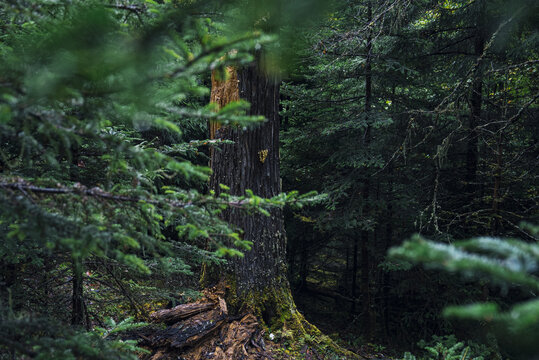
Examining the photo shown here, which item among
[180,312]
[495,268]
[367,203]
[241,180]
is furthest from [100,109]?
[367,203]

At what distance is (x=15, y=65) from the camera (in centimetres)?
133

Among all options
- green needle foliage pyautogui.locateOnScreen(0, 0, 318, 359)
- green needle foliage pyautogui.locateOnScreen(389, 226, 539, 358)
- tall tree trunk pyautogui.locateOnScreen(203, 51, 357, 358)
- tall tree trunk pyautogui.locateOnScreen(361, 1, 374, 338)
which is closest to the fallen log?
tall tree trunk pyautogui.locateOnScreen(203, 51, 357, 358)

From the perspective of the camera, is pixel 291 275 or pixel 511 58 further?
pixel 291 275

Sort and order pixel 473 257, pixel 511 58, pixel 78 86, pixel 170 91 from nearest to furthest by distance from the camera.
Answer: pixel 473 257 → pixel 78 86 → pixel 170 91 → pixel 511 58

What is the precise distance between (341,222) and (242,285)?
9.94 ft

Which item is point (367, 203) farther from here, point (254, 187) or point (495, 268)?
point (495, 268)

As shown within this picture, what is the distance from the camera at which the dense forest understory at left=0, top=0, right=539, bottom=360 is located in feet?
4.23

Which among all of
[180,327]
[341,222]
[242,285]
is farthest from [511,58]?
[180,327]

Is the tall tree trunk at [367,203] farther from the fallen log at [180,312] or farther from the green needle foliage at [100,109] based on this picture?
the green needle foliage at [100,109]

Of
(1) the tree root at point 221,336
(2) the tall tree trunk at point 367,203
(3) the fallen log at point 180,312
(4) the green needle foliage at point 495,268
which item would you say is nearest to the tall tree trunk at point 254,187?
(1) the tree root at point 221,336

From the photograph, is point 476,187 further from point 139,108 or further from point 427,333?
point 139,108

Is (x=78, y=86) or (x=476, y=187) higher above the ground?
(x=78, y=86)

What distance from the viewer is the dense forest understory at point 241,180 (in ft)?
4.23

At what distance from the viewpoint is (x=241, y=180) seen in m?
3.81
